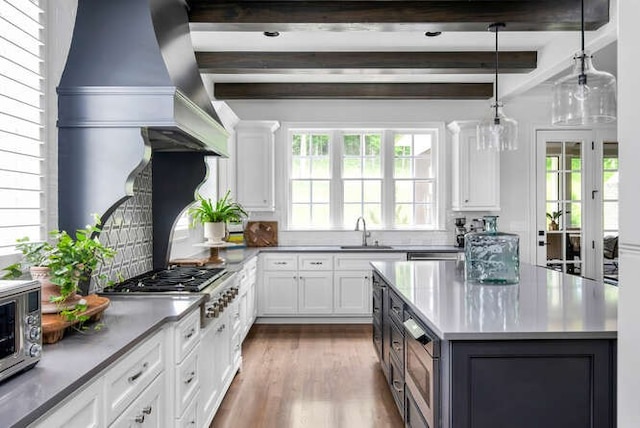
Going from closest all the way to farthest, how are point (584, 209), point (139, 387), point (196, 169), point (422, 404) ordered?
point (139, 387) → point (422, 404) → point (196, 169) → point (584, 209)

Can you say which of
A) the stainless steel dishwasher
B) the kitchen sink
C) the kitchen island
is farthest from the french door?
the kitchen island

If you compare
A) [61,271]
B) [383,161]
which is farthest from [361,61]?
[61,271]

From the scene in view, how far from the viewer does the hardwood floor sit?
2.94 meters

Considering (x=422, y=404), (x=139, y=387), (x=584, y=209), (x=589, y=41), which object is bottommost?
(x=422, y=404)

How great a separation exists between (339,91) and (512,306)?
3.93m

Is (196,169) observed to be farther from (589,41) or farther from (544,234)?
(544,234)

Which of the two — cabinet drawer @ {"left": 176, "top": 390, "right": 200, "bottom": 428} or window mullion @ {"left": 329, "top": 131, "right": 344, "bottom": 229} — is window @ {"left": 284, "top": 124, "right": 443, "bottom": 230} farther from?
cabinet drawer @ {"left": 176, "top": 390, "right": 200, "bottom": 428}

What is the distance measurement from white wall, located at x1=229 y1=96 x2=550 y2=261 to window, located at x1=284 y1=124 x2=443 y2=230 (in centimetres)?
15

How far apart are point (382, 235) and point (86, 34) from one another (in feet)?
14.3

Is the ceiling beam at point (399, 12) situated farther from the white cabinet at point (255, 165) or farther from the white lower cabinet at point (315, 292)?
the white lower cabinet at point (315, 292)

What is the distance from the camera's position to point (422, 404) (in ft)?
6.85

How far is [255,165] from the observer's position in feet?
18.6

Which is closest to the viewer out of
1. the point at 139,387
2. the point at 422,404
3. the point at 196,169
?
the point at 139,387

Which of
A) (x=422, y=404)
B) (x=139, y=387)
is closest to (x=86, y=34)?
(x=139, y=387)
